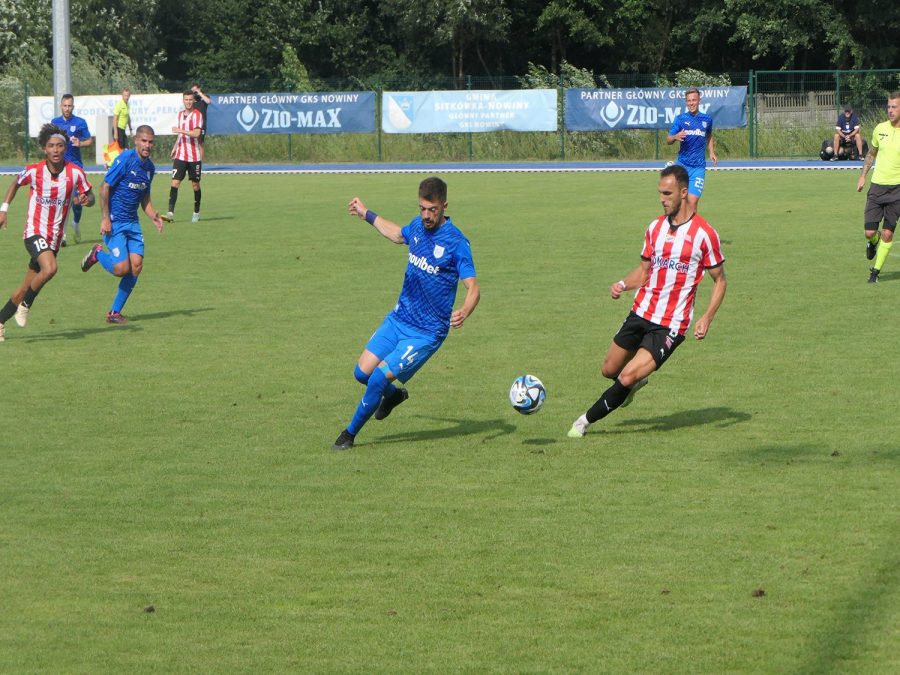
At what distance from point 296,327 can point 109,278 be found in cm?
518

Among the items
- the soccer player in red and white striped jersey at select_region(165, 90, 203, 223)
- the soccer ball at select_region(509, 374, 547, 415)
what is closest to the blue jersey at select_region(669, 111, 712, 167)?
the soccer player in red and white striped jersey at select_region(165, 90, 203, 223)

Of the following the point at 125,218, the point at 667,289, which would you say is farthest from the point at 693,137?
the point at 667,289

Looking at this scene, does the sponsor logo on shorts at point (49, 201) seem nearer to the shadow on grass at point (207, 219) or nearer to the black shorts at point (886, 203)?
the black shorts at point (886, 203)

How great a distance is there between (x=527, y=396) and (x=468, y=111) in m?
34.7

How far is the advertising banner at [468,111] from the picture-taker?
143ft

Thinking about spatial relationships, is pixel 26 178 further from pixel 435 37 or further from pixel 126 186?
pixel 435 37

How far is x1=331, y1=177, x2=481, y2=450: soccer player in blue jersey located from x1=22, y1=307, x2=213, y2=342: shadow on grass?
5.78 metres

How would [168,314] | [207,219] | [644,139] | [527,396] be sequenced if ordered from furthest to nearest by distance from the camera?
[644,139] < [207,219] < [168,314] < [527,396]

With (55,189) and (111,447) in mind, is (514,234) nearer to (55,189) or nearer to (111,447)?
(55,189)

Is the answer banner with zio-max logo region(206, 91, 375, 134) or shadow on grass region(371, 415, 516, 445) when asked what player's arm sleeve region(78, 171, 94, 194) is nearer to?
shadow on grass region(371, 415, 516, 445)

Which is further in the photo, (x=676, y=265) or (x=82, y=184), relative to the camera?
(x=82, y=184)

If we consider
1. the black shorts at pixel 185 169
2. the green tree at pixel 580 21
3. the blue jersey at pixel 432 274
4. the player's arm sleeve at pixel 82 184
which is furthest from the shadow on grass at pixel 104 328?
the green tree at pixel 580 21

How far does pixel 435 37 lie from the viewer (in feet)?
190

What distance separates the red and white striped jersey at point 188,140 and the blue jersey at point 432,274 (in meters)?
18.5
